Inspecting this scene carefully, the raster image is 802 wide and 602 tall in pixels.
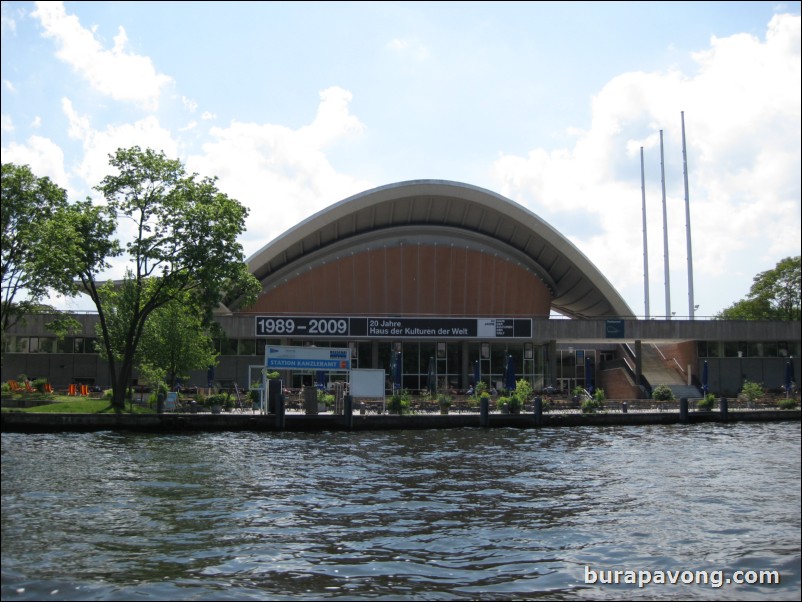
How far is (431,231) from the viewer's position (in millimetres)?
60656

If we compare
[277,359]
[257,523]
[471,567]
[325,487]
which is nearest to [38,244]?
[277,359]

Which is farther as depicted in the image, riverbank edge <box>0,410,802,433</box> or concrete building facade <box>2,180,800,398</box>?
concrete building facade <box>2,180,800,398</box>

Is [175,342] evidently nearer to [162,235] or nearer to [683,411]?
[162,235]

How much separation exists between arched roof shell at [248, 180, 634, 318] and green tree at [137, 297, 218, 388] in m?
14.7

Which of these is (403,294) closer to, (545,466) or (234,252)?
(234,252)

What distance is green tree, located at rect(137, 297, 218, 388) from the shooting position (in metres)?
41.2

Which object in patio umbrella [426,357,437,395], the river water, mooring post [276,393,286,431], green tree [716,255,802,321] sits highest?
green tree [716,255,802,321]

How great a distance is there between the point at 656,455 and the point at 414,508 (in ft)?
36.1

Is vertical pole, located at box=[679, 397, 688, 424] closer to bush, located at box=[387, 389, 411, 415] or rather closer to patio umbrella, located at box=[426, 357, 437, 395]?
bush, located at box=[387, 389, 411, 415]

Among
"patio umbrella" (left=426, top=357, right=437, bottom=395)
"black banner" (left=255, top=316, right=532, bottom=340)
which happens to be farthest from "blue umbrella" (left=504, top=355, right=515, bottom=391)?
"patio umbrella" (left=426, top=357, right=437, bottom=395)

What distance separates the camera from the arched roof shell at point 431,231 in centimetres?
5725

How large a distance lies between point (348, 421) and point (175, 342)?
1337 cm

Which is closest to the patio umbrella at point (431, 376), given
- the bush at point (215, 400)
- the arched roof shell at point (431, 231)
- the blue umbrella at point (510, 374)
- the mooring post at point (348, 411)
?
the blue umbrella at point (510, 374)

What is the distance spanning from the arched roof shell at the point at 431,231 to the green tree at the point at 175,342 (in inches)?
580
